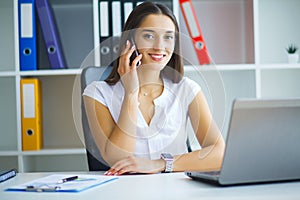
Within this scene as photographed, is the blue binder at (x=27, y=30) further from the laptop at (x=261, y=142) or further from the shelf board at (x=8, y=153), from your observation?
the laptop at (x=261, y=142)

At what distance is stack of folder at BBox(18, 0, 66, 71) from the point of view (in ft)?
8.80

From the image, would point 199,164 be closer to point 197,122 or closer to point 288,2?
point 197,122

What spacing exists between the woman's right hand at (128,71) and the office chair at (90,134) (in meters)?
0.12

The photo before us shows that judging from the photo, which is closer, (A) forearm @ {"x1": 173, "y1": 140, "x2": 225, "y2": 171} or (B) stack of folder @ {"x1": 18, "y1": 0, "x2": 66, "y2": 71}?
(A) forearm @ {"x1": 173, "y1": 140, "x2": 225, "y2": 171}

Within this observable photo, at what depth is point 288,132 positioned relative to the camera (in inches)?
42.4

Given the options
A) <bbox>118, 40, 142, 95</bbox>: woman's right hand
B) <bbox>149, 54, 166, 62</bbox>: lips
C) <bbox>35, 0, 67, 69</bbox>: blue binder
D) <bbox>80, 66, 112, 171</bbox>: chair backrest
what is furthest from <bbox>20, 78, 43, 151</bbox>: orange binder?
<bbox>149, 54, 166, 62</bbox>: lips

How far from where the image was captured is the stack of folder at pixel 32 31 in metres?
2.68

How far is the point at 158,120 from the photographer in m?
1.92

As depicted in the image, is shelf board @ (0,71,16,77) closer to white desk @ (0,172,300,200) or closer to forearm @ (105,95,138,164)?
forearm @ (105,95,138,164)

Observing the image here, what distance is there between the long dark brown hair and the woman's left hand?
467mm

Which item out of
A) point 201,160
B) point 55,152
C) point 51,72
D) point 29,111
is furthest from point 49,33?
point 201,160

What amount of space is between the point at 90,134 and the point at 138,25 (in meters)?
0.42

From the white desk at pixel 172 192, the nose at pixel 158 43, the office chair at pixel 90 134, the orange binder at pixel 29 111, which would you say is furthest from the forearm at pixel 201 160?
the orange binder at pixel 29 111

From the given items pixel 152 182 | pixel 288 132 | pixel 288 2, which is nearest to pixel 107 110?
pixel 152 182
